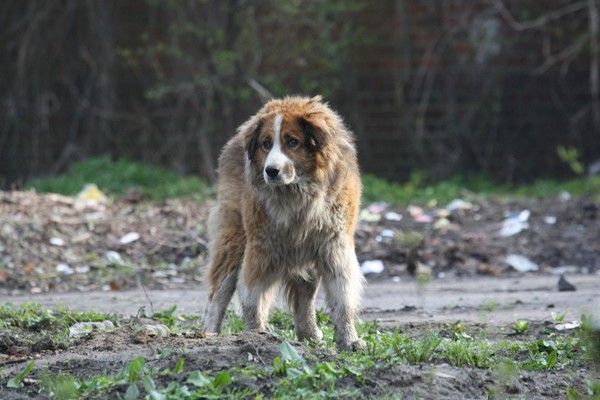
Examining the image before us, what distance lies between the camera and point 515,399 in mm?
4773

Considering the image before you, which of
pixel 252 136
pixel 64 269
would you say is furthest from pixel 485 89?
pixel 252 136

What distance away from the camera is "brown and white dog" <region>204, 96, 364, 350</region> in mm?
6012

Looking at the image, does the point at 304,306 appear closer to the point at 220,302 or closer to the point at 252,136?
the point at 220,302

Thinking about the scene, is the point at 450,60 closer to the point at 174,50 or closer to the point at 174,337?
the point at 174,50

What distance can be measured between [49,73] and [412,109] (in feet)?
19.6

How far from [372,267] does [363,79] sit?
6.37 m

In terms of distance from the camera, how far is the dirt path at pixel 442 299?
7523 millimetres

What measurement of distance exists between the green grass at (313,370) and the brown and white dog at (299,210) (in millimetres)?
327

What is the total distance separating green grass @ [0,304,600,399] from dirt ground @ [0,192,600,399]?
36 cm

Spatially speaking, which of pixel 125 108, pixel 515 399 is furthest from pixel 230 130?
pixel 515 399

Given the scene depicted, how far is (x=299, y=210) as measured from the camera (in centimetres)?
604

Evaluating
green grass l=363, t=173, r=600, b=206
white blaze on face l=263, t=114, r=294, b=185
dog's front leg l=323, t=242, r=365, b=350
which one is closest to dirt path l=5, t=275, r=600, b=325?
dog's front leg l=323, t=242, r=365, b=350

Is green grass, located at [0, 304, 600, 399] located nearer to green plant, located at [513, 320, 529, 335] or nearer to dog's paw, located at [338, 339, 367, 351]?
dog's paw, located at [338, 339, 367, 351]

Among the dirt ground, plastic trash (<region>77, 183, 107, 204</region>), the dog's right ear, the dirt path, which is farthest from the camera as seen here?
plastic trash (<region>77, 183, 107, 204</region>)
